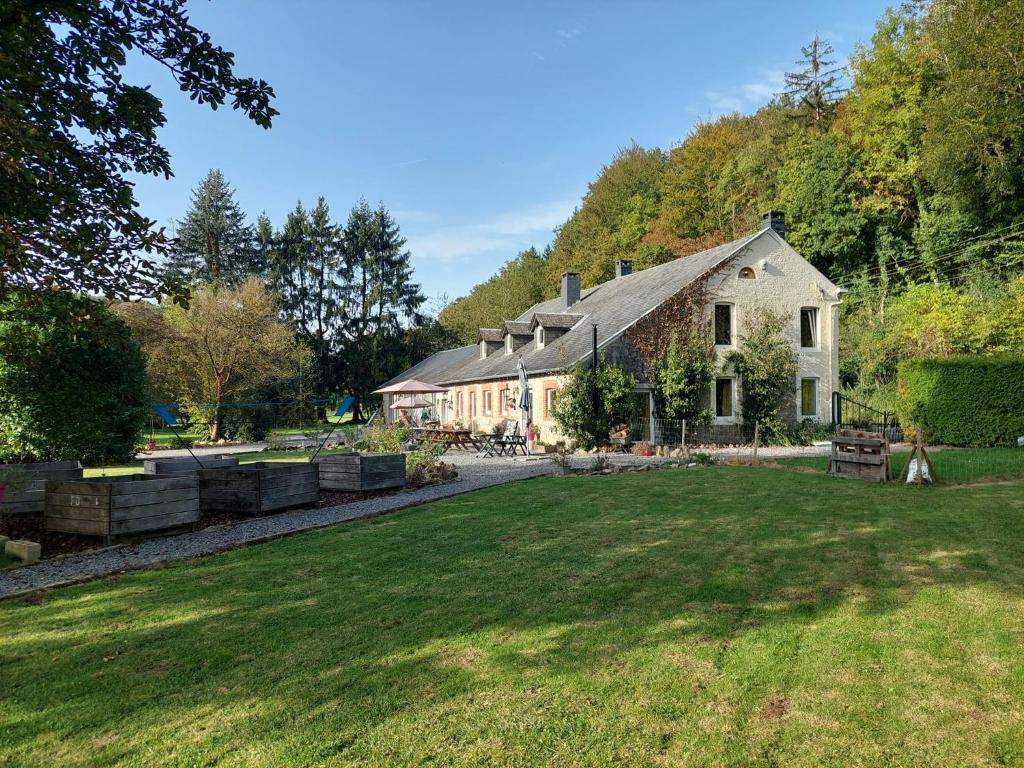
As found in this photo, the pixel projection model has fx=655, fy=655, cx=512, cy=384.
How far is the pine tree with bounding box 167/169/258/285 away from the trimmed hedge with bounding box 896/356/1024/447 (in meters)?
52.8

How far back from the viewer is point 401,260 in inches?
2144

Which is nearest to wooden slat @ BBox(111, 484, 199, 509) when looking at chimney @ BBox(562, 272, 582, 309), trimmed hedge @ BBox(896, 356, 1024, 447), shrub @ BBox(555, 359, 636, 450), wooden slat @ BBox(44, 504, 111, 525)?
wooden slat @ BBox(44, 504, 111, 525)

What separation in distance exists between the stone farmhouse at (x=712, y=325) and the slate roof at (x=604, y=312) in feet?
0.24

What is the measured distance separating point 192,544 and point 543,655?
549 cm

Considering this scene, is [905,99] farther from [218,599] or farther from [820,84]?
[218,599]

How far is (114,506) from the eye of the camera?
25.7 ft

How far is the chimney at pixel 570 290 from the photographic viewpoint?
3331 centimetres

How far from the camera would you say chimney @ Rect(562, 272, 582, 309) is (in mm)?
33312

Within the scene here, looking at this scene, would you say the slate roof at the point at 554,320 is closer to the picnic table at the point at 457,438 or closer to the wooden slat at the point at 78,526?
the picnic table at the point at 457,438

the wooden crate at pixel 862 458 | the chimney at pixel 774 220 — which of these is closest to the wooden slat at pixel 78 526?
the wooden crate at pixel 862 458

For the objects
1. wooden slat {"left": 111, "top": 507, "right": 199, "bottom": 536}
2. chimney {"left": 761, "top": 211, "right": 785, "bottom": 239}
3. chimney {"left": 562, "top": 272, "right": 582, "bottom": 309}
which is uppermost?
chimney {"left": 761, "top": 211, "right": 785, "bottom": 239}

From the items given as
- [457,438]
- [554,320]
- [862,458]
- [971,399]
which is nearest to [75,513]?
[862,458]

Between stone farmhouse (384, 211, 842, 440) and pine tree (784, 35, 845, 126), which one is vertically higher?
pine tree (784, 35, 845, 126)

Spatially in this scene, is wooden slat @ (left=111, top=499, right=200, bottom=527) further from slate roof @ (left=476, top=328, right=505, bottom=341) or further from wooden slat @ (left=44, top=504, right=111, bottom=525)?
slate roof @ (left=476, top=328, right=505, bottom=341)
